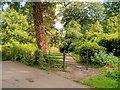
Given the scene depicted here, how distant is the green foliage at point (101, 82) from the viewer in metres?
8.74

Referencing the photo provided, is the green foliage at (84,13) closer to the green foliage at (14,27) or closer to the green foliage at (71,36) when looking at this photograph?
the green foliage at (71,36)

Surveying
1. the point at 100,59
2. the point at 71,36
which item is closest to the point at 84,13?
the point at 71,36

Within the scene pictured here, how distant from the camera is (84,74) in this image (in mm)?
10883

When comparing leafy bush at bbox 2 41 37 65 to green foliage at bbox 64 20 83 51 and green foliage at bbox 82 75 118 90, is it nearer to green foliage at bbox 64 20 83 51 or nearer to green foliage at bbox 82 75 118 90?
green foliage at bbox 82 75 118 90

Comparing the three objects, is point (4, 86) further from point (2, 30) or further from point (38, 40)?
point (2, 30)

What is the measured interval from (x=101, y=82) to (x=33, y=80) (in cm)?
276

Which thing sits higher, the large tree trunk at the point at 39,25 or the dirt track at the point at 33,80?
the large tree trunk at the point at 39,25

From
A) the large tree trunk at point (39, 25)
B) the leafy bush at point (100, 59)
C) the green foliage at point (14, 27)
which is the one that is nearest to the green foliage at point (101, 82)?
the leafy bush at point (100, 59)

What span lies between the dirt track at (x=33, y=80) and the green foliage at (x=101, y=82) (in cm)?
52

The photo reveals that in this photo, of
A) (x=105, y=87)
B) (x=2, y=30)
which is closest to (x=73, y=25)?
(x=2, y=30)

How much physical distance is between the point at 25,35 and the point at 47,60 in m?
8.84

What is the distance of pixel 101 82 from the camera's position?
930 centimetres

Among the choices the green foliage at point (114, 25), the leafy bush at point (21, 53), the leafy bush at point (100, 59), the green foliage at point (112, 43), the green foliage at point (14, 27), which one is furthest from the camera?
the green foliage at point (114, 25)

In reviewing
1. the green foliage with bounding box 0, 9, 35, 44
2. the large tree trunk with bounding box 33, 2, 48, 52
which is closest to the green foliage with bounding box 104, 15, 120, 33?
the green foliage with bounding box 0, 9, 35, 44
